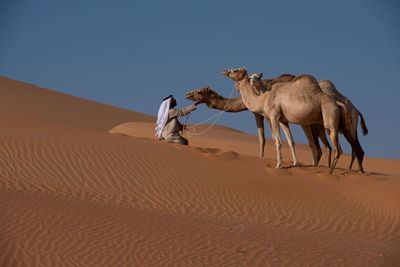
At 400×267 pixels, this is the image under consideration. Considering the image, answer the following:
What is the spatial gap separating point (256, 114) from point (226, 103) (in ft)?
4.24

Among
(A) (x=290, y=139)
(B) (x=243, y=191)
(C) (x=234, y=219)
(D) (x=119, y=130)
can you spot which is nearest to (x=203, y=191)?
(B) (x=243, y=191)

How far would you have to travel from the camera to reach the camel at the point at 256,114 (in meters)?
14.4

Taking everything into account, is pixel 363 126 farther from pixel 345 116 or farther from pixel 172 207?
pixel 172 207

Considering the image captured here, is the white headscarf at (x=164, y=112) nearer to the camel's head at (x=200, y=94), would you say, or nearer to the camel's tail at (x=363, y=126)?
the camel's head at (x=200, y=94)

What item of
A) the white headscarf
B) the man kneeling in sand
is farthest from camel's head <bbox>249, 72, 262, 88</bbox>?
the white headscarf

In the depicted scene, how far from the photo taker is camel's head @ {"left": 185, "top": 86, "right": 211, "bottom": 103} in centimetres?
1579

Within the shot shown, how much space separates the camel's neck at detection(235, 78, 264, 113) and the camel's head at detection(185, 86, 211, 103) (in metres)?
1.71

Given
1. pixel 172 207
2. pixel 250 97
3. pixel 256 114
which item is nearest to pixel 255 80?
pixel 250 97

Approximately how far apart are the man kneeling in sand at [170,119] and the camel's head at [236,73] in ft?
4.81

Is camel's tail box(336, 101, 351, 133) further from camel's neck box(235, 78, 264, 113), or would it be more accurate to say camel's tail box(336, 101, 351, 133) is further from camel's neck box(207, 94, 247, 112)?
camel's neck box(207, 94, 247, 112)

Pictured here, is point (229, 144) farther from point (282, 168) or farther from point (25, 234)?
point (25, 234)

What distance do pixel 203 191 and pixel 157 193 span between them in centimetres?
117

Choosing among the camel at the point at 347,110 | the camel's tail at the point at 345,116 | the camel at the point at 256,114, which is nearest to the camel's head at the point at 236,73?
the camel at the point at 347,110

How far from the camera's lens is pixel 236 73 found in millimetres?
14922
